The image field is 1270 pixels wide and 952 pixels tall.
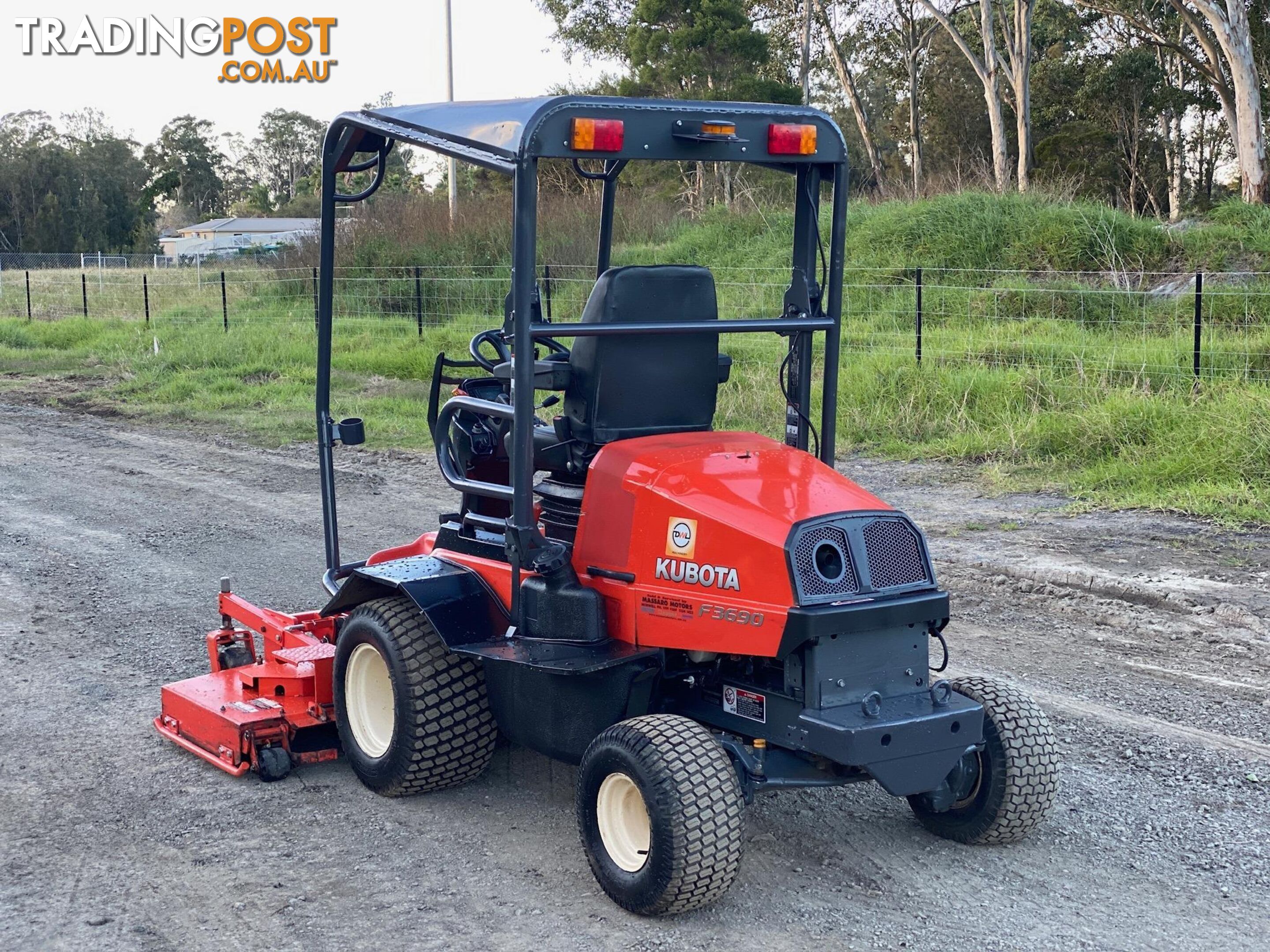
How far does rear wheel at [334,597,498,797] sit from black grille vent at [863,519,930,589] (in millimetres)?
1425

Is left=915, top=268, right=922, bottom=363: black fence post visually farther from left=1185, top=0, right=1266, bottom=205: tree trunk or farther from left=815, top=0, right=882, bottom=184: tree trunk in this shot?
left=815, top=0, right=882, bottom=184: tree trunk

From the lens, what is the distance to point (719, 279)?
62.0ft

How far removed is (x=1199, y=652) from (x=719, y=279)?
13.2 meters

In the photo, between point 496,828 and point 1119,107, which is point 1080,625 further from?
point 1119,107

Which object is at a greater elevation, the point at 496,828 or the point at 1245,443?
the point at 1245,443

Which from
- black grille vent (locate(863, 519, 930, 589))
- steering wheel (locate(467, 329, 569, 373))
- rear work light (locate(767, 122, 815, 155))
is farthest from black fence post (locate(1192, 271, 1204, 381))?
black grille vent (locate(863, 519, 930, 589))

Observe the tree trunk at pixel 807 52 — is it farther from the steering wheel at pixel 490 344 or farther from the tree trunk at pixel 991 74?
the steering wheel at pixel 490 344

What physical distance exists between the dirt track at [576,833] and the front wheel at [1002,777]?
89 mm

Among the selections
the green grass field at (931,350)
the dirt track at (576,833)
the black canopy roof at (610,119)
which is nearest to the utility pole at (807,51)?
the green grass field at (931,350)

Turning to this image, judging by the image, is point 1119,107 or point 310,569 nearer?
point 310,569

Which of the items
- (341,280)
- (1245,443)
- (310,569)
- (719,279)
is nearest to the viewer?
(310,569)

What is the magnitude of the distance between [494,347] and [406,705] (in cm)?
149

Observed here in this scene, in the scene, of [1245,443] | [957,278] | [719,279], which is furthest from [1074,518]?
[719,279]

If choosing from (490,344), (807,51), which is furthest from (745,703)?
(807,51)
